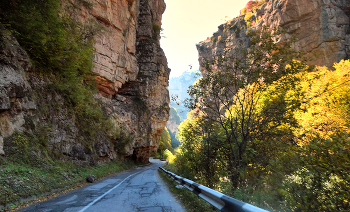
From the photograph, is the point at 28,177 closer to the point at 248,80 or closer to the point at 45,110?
the point at 45,110

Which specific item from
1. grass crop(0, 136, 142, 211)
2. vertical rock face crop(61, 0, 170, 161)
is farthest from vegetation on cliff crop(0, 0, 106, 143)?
vertical rock face crop(61, 0, 170, 161)

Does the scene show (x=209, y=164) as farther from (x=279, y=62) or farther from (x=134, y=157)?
(x=134, y=157)

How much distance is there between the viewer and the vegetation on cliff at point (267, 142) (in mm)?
2885

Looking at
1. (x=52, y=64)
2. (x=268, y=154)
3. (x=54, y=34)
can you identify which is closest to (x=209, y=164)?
(x=268, y=154)

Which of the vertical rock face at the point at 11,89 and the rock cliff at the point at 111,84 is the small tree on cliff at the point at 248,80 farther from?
the rock cliff at the point at 111,84

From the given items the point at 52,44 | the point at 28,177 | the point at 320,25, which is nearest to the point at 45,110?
the point at 52,44

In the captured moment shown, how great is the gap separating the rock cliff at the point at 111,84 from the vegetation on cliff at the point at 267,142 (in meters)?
7.58

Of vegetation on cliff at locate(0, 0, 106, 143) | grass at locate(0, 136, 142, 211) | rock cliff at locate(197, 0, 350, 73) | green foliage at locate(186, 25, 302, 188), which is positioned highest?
rock cliff at locate(197, 0, 350, 73)

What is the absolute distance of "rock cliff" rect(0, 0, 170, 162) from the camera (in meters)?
7.62

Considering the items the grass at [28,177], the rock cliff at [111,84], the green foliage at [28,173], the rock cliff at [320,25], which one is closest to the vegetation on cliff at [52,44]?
the rock cliff at [111,84]

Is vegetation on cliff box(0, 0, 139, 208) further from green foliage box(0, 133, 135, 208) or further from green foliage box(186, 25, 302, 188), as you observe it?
green foliage box(186, 25, 302, 188)

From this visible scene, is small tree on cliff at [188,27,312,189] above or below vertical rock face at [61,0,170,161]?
below

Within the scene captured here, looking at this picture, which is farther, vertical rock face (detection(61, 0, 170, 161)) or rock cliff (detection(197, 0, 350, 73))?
rock cliff (detection(197, 0, 350, 73))

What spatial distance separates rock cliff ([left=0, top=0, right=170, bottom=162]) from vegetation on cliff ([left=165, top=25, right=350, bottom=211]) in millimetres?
7583
